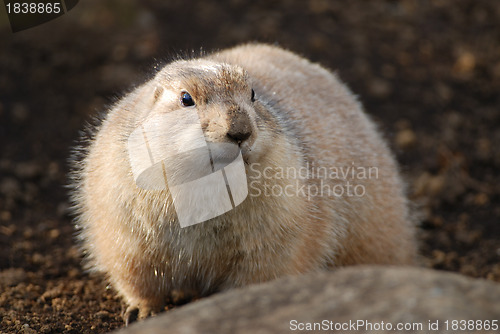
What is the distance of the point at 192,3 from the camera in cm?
924

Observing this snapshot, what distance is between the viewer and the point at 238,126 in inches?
144

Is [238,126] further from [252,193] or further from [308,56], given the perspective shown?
[308,56]

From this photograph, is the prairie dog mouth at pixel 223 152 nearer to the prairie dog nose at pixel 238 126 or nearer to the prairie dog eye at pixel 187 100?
the prairie dog nose at pixel 238 126

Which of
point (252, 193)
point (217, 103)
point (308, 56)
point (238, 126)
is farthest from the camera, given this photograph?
point (308, 56)

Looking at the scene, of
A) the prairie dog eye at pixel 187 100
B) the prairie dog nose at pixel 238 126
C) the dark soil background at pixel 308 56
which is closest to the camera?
the prairie dog nose at pixel 238 126

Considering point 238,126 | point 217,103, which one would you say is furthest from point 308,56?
point 238,126

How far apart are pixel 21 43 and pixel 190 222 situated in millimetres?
5218

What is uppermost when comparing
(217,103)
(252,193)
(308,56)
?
(217,103)

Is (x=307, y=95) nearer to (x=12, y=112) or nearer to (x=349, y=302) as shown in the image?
(x=349, y=302)

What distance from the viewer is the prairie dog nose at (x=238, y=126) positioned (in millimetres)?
3637

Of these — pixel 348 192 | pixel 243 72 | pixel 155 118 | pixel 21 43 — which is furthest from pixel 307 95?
pixel 21 43

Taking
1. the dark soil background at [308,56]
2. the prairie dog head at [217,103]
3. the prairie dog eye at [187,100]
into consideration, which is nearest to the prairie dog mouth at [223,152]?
the prairie dog head at [217,103]

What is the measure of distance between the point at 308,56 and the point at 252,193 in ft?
15.2

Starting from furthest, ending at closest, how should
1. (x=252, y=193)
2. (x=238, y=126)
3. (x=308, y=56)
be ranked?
(x=308, y=56)
(x=252, y=193)
(x=238, y=126)
